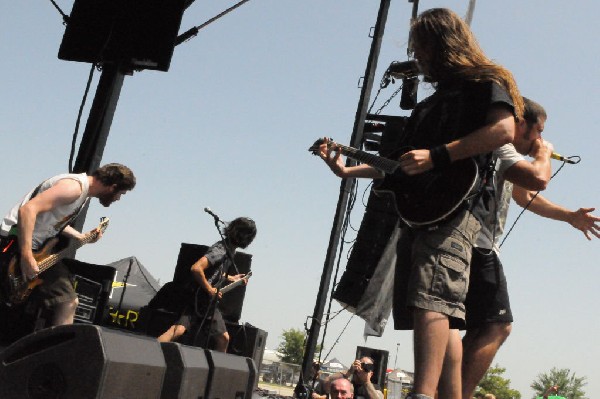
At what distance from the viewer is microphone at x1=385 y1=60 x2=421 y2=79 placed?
9352 millimetres

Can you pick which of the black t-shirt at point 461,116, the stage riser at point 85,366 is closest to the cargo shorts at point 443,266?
the black t-shirt at point 461,116

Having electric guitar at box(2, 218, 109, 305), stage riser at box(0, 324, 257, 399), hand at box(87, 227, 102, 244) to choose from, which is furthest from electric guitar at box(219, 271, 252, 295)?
stage riser at box(0, 324, 257, 399)

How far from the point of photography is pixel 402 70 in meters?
9.48

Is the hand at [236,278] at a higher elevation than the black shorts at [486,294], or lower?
higher

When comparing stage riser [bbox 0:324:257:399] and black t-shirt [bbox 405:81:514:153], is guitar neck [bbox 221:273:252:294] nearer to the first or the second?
stage riser [bbox 0:324:257:399]

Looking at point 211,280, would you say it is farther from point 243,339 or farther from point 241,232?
point 243,339

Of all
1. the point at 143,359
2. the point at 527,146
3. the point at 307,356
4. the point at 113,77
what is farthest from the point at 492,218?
the point at 307,356

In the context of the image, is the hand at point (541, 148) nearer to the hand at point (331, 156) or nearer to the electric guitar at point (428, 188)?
the electric guitar at point (428, 188)

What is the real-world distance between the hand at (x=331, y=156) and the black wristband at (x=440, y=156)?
554 mm

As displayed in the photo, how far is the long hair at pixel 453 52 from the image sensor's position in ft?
8.83

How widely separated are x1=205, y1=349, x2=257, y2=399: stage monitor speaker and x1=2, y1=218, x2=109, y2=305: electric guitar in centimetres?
162

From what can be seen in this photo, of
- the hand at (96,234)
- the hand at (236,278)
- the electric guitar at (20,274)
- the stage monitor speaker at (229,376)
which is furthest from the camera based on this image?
the hand at (236,278)

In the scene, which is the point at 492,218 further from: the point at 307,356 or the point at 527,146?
the point at 307,356

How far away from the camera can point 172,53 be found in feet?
16.3
